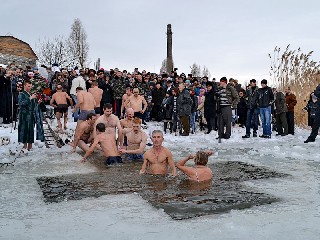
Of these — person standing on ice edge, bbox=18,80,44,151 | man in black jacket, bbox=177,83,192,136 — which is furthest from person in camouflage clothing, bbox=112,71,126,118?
person standing on ice edge, bbox=18,80,44,151

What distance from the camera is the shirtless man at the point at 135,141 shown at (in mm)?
7984

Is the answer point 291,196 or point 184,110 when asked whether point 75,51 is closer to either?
point 184,110

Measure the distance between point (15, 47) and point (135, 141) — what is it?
28184 mm

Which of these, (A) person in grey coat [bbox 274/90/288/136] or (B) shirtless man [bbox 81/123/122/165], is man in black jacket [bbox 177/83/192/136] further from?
(B) shirtless man [bbox 81/123/122/165]

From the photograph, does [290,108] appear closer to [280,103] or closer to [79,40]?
[280,103]

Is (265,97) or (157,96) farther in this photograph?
(157,96)

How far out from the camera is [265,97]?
1167 cm

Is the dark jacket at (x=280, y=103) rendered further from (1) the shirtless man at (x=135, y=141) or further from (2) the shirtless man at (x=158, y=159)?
(2) the shirtless man at (x=158, y=159)

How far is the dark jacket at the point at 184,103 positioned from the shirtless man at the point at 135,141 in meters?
4.42

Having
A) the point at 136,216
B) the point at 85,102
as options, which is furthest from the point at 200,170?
the point at 85,102

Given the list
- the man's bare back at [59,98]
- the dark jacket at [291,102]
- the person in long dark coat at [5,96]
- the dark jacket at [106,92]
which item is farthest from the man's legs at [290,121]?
the person in long dark coat at [5,96]

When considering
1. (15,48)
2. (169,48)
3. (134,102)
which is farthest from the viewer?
(15,48)

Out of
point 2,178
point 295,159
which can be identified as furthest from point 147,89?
point 2,178

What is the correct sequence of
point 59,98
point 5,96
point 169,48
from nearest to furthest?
point 59,98
point 5,96
point 169,48
